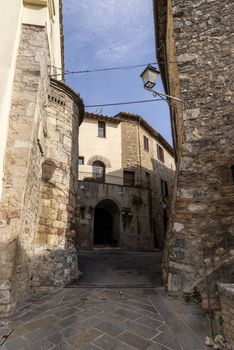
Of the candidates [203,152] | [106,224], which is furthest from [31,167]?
[106,224]

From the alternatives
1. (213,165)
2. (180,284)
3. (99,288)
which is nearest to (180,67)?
(213,165)

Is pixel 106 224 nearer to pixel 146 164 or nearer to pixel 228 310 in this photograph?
pixel 146 164

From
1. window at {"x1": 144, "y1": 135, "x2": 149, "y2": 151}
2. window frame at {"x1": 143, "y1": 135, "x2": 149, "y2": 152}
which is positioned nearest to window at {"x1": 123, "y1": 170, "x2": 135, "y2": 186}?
window frame at {"x1": 143, "y1": 135, "x2": 149, "y2": 152}

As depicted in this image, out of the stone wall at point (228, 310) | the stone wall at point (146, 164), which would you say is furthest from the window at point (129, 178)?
the stone wall at point (228, 310)

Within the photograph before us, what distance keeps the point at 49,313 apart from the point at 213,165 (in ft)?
12.6

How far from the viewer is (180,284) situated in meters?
4.07

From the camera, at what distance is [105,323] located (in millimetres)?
3092

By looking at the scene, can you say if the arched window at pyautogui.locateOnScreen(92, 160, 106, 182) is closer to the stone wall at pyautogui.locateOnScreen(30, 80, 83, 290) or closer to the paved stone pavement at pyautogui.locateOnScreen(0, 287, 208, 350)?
the stone wall at pyautogui.locateOnScreen(30, 80, 83, 290)

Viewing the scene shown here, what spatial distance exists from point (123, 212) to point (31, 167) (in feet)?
32.6

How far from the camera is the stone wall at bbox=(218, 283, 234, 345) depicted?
2.55 metres

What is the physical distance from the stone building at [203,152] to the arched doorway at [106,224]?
933 cm

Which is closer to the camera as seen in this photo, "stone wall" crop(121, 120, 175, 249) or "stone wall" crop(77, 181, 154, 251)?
"stone wall" crop(77, 181, 154, 251)

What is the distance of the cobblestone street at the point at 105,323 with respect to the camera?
2.62 m

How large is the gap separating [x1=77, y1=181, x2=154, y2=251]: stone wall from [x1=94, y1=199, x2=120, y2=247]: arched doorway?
123 millimetres
